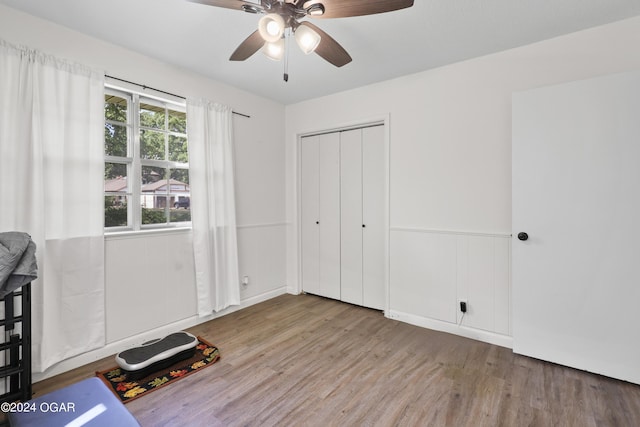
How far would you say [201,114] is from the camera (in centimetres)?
296

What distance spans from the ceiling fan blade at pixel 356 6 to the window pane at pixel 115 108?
6.28ft

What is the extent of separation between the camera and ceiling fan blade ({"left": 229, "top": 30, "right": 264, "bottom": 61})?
1.84 metres

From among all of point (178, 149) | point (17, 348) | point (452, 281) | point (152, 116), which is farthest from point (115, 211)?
point (452, 281)

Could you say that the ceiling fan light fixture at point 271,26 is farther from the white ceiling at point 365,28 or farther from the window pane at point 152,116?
the window pane at point 152,116

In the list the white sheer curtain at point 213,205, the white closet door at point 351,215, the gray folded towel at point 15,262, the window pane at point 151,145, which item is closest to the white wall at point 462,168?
the white closet door at point 351,215

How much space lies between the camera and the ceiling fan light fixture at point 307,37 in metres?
1.63

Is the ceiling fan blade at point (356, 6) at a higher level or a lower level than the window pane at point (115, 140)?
higher

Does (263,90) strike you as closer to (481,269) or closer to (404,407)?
(481,269)

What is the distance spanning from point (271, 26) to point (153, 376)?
2.37m

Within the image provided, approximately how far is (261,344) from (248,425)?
94cm

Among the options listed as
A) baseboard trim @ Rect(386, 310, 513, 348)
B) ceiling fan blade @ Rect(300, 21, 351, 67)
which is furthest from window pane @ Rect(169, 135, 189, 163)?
baseboard trim @ Rect(386, 310, 513, 348)

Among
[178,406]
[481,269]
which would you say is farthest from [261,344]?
[481,269]

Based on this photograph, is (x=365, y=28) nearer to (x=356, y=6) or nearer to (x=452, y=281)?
(x=356, y=6)

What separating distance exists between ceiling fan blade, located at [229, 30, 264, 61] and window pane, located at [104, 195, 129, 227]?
5.11 feet
